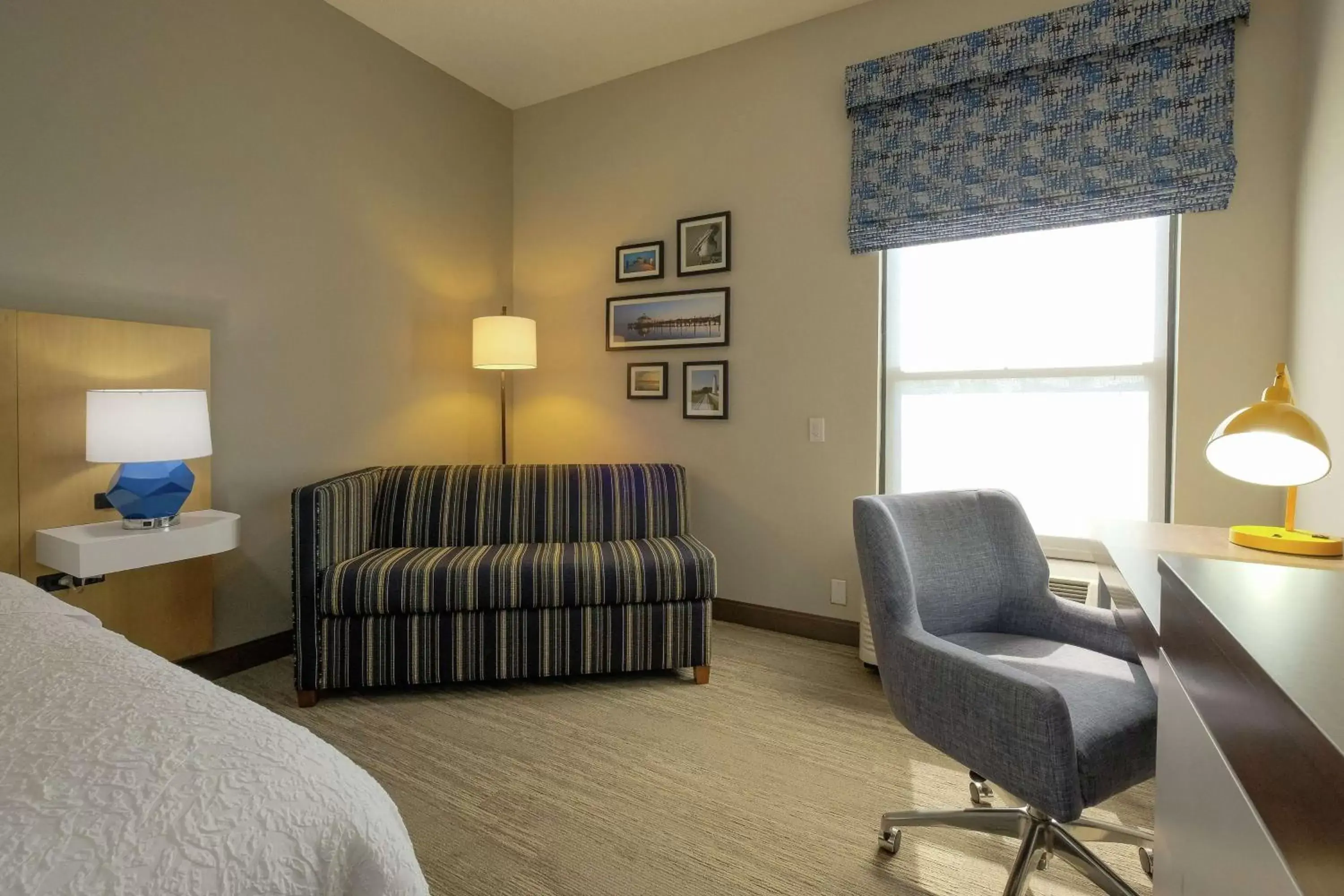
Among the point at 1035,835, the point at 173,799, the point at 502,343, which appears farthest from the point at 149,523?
the point at 1035,835

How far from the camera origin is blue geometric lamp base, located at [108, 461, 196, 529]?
6.63 ft

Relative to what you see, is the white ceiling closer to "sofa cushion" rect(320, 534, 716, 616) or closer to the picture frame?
the picture frame

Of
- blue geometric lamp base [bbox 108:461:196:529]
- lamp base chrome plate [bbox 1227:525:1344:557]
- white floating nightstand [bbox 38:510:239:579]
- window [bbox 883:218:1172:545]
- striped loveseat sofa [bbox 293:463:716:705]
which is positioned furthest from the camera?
window [bbox 883:218:1172:545]

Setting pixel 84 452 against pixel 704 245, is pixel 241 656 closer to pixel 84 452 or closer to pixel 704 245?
pixel 84 452

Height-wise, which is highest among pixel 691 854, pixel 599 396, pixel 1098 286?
pixel 1098 286

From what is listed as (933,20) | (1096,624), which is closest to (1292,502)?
(1096,624)

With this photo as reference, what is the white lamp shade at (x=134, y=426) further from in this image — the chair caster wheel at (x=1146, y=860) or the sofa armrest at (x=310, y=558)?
the chair caster wheel at (x=1146, y=860)

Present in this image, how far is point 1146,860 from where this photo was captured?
145cm

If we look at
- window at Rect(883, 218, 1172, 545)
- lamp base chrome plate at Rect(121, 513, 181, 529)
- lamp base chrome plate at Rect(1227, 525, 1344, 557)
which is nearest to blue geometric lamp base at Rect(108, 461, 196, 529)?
lamp base chrome plate at Rect(121, 513, 181, 529)

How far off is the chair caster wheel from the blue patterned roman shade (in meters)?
2.03

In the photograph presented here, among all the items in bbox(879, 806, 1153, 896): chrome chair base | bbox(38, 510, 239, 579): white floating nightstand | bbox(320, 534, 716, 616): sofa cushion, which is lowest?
bbox(879, 806, 1153, 896): chrome chair base

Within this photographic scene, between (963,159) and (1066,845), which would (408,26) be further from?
(1066,845)

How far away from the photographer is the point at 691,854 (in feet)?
5.02

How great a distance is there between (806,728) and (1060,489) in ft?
4.61
